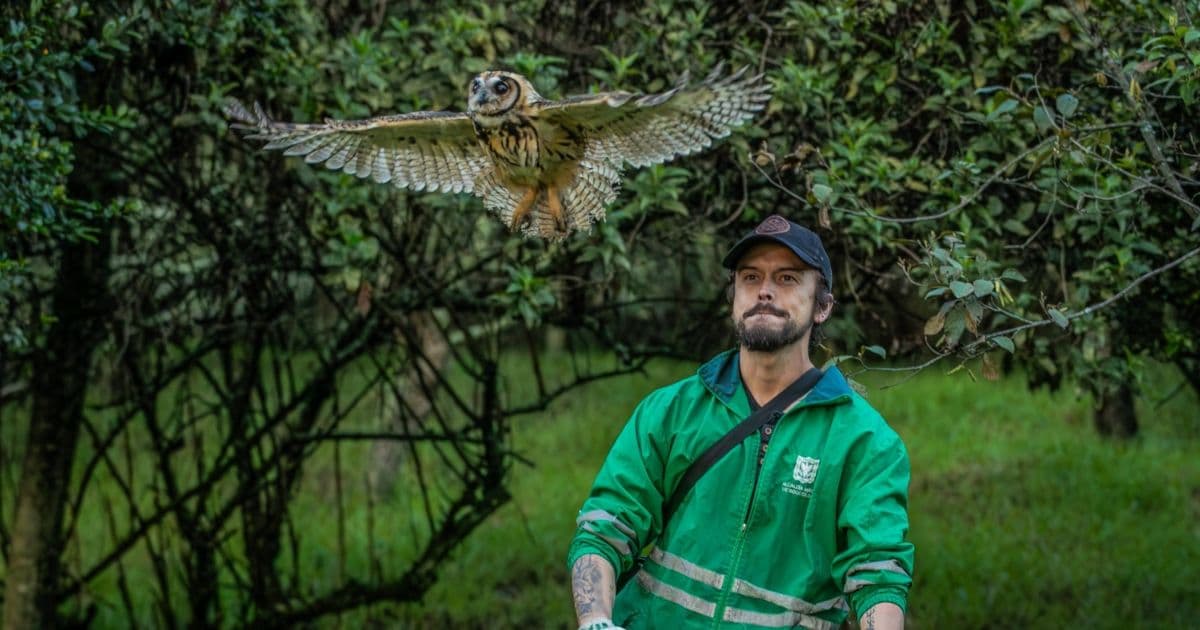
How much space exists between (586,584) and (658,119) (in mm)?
1344

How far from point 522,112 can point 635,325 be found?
6434 mm

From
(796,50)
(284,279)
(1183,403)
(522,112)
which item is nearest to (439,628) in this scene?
(284,279)

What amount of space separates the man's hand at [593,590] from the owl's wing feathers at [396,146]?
1399 mm

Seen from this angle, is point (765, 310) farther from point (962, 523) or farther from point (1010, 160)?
point (962, 523)

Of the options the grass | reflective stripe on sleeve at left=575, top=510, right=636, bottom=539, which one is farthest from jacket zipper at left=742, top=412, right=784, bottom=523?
the grass

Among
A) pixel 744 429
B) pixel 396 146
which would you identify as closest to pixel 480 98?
pixel 396 146

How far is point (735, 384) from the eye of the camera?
3424 mm

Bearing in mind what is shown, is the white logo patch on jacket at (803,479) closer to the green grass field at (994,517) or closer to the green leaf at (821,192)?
the green leaf at (821,192)

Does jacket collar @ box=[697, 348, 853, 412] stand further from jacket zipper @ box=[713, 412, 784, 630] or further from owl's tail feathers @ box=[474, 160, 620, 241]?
owl's tail feathers @ box=[474, 160, 620, 241]

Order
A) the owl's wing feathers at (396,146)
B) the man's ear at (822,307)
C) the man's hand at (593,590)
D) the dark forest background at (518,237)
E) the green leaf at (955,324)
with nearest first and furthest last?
the man's hand at (593,590), the man's ear at (822,307), the green leaf at (955,324), the owl's wing feathers at (396,146), the dark forest background at (518,237)

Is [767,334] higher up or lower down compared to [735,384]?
higher up

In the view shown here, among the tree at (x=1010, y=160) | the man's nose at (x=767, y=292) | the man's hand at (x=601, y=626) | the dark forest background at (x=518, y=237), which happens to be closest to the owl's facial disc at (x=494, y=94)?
the dark forest background at (x=518, y=237)

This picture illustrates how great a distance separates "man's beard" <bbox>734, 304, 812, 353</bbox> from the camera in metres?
3.34

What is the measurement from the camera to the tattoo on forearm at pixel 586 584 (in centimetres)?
321
